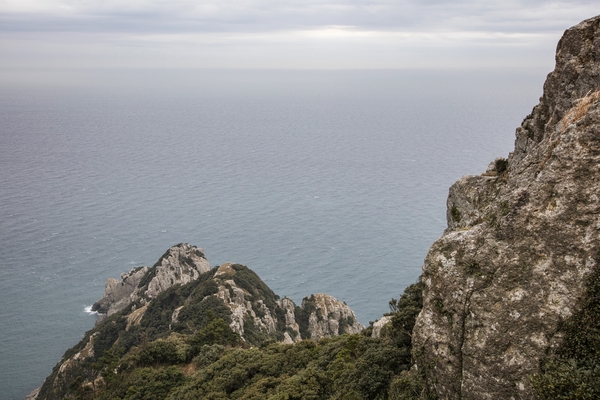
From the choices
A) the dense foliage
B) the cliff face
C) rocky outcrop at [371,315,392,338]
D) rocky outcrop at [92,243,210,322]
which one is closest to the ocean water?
rocky outcrop at [92,243,210,322]

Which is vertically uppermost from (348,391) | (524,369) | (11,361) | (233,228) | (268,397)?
(524,369)

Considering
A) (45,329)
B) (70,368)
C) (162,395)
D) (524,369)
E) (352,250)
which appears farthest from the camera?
(352,250)

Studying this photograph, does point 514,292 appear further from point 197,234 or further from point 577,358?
point 197,234

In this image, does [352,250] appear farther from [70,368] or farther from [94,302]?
[70,368]

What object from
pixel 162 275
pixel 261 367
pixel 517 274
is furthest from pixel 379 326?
pixel 162 275

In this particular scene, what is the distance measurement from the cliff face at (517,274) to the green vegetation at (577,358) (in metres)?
0.22

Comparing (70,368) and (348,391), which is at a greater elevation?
(348,391)

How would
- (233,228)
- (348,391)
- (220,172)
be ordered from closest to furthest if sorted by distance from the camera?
(348,391) → (233,228) → (220,172)

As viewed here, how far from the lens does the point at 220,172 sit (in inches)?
7702

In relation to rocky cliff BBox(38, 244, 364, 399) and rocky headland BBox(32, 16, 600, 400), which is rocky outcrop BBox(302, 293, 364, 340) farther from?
rocky headland BBox(32, 16, 600, 400)

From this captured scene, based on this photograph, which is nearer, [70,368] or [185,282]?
[70,368]

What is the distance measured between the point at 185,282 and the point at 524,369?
2917 inches

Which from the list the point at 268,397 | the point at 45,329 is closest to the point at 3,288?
the point at 45,329

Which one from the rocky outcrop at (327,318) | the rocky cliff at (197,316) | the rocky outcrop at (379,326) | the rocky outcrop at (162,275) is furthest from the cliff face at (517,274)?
the rocky outcrop at (162,275)
